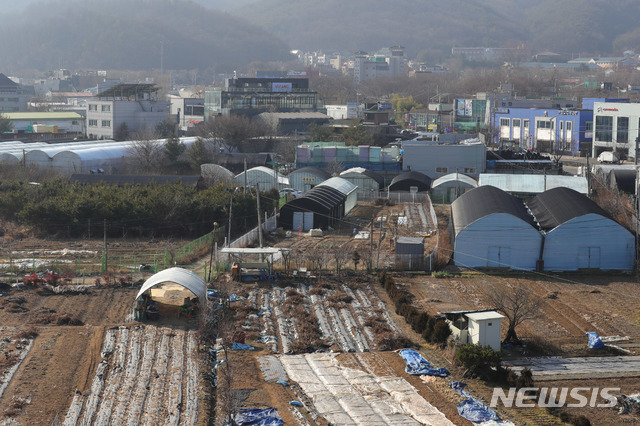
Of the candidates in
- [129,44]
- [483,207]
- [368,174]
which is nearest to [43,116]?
[368,174]

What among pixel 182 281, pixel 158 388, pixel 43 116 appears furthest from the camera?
pixel 43 116

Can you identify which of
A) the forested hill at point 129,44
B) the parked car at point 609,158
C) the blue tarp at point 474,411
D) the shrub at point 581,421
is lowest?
the blue tarp at point 474,411

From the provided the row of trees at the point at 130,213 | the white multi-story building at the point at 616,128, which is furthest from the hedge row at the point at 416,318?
the white multi-story building at the point at 616,128

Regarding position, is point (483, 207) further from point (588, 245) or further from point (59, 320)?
point (59, 320)


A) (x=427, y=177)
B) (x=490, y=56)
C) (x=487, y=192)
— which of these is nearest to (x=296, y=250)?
(x=487, y=192)

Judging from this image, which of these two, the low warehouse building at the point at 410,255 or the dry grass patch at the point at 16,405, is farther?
the low warehouse building at the point at 410,255

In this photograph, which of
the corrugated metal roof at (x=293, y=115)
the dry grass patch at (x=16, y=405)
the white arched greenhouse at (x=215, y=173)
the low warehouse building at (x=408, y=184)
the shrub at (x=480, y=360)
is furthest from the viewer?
the corrugated metal roof at (x=293, y=115)

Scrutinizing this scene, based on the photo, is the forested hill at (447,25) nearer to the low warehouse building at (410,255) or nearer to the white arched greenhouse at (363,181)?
the white arched greenhouse at (363,181)
